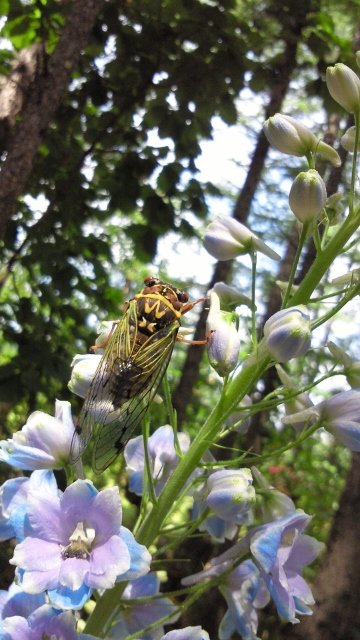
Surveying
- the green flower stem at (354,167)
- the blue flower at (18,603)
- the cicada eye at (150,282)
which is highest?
the green flower stem at (354,167)

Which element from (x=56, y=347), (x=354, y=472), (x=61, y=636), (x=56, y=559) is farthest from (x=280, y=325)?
(x=56, y=347)

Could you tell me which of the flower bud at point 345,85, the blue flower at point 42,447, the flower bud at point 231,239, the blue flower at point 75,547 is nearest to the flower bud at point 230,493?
the blue flower at point 75,547

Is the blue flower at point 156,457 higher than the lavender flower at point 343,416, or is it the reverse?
the lavender flower at point 343,416

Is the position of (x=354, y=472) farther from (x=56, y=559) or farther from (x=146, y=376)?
(x=56, y=559)

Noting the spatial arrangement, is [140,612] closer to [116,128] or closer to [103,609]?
[103,609]

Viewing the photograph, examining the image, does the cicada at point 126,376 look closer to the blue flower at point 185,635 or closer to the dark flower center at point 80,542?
the dark flower center at point 80,542

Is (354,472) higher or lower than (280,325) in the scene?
lower

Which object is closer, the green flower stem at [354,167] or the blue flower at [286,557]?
the blue flower at [286,557]
